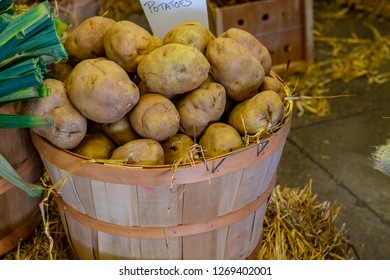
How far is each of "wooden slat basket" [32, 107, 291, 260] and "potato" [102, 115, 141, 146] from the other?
0.11 m

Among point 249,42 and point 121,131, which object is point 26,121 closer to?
point 121,131

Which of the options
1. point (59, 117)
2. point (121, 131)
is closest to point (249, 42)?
point (121, 131)

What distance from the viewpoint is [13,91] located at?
117 cm

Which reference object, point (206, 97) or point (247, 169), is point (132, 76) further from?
point (247, 169)

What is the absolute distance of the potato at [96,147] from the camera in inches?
47.4

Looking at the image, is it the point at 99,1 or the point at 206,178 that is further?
the point at 99,1

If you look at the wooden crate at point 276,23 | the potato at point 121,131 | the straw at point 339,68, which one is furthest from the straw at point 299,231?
the wooden crate at point 276,23

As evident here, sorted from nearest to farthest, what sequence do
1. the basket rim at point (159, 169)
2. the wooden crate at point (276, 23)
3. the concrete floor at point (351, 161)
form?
the basket rim at point (159, 169), the concrete floor at point (351, 161), the wooden crate at point (276, 23)

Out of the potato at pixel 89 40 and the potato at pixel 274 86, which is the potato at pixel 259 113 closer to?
the potato at pixel 274 86

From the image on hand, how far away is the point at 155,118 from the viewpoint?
117cm

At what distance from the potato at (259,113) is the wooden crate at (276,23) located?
167 cm

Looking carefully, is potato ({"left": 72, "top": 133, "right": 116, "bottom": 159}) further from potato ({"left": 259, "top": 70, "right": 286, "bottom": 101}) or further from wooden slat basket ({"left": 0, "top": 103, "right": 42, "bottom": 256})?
potato ({"left": 259, "top": 70, "right": 286, "bottom": 101})

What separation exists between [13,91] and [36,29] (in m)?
0.14
